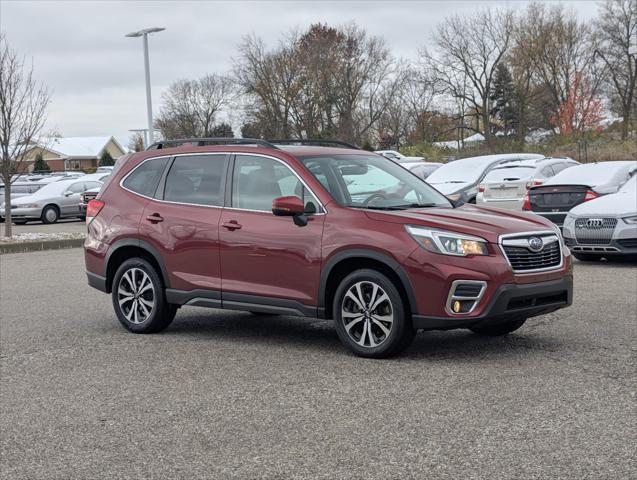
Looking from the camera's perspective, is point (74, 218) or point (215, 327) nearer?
point (215, 327)

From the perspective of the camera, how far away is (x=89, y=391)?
22.8 feet

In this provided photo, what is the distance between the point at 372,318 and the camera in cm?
768

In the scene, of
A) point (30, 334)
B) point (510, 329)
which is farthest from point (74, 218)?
point (510, 329)

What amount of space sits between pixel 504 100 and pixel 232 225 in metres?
57.3

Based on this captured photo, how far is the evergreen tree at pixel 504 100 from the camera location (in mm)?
62787

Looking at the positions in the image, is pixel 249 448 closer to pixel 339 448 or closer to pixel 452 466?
pixel 339 448

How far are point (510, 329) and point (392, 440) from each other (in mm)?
3411

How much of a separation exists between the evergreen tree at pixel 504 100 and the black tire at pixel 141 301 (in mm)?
54665

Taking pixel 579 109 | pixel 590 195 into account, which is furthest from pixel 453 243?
pixel 579 109

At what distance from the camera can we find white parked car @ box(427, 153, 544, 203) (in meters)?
22.5

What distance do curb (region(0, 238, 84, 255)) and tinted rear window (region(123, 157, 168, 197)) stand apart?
1243 cm

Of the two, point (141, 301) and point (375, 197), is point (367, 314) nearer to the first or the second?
point (375, 197)

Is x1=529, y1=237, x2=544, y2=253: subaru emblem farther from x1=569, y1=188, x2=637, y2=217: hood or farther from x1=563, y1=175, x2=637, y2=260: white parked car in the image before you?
x1=569, y1=188, x2=637, y2=217: hood

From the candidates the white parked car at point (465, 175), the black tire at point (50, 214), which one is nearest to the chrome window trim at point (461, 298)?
the white parked car at point (465, 175)
